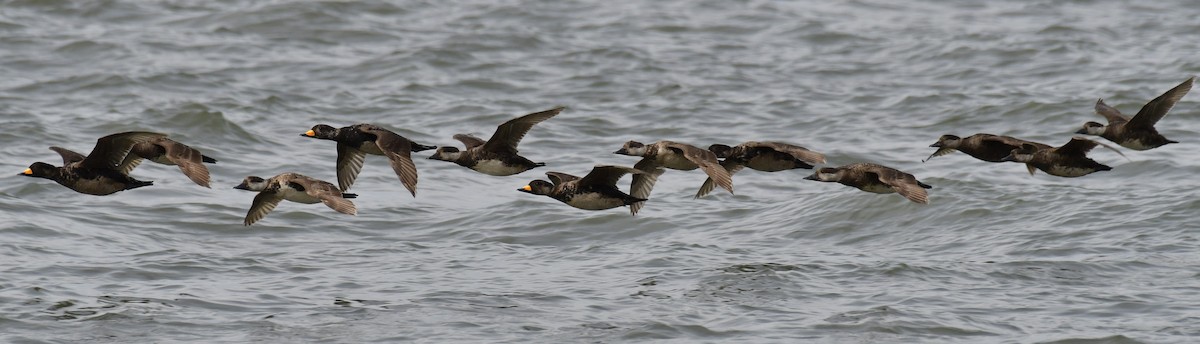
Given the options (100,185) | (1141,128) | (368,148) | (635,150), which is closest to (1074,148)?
(1141,128)

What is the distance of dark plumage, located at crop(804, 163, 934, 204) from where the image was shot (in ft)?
40.1

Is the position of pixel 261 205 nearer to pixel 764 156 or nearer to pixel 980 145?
pixel 764 156

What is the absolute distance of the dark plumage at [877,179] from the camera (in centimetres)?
1223

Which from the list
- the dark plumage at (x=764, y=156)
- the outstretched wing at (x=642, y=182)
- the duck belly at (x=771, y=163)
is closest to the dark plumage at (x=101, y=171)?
the outstretched wing at (x=642, y=182)

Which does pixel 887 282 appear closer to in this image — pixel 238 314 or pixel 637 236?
pixel 637 236

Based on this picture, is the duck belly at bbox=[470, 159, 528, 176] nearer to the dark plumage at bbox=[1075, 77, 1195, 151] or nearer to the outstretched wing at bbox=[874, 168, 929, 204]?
the outstretched wing at bbox=[874, 168, 929, 204]

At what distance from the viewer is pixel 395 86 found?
24688 mm

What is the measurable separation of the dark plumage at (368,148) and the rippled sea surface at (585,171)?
1145mm

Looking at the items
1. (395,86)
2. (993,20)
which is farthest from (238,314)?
(993,20)

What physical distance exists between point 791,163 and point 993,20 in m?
18.2

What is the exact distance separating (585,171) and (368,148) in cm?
601

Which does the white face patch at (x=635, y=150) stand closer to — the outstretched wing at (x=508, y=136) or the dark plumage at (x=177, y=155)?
the outstretched wing at (x=508, y=136)

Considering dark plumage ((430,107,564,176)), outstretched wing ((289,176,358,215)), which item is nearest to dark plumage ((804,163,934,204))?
dark plumage ((430,107,564,176))

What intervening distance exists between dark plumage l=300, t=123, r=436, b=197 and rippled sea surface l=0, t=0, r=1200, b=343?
1145mm
